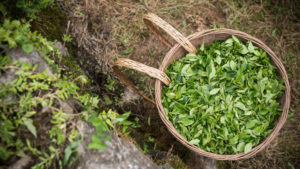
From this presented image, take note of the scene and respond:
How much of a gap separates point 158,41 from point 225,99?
50.1 inches

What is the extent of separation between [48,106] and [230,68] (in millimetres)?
1704

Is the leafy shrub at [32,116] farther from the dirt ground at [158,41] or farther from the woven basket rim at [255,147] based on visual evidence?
the dirt ground at [158,41]

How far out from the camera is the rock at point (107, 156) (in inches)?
51.8

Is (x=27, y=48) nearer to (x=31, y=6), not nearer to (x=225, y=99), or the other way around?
(x=31, y=6)

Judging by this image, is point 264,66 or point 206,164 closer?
point 264,66

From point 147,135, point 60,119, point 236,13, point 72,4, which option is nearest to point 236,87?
point 147,135

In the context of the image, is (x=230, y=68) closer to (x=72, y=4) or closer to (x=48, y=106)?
(x=48, y=106)

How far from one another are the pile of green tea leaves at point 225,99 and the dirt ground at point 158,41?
0.48m

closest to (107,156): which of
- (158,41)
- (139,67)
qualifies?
(139,67)

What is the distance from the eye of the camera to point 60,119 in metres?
1.22

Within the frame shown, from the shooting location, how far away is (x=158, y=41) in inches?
109

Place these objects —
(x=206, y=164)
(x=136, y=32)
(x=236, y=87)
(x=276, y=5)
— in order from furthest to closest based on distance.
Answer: (x=276, y=5) < (x=136, y=32) < (x=206, y=164) < (x=236, y=87)

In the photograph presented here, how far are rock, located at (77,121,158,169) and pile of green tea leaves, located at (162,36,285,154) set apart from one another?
2.10 ft

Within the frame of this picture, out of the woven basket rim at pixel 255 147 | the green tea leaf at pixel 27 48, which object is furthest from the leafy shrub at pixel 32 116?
the woven basket rim at pixel 255 147
